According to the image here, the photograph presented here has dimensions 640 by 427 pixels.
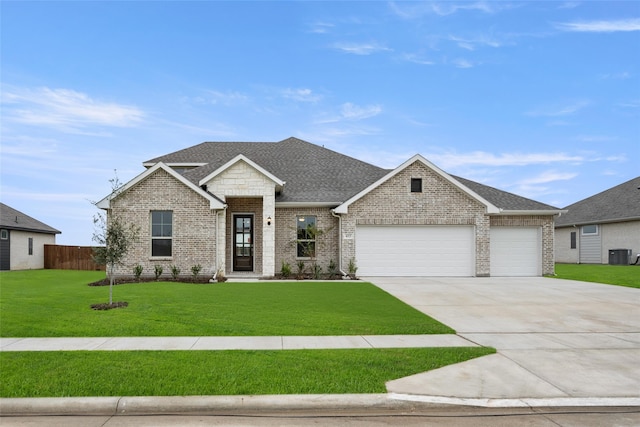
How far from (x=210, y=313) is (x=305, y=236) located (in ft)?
35.7

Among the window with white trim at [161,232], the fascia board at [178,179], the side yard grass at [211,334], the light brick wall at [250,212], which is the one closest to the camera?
the side yard grass at [211,334]

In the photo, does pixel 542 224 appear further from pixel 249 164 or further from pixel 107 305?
pixel 107 305

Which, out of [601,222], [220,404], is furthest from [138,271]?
[601,222]

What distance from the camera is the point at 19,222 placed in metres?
30.1

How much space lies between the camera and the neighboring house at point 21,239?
28336 millimetres

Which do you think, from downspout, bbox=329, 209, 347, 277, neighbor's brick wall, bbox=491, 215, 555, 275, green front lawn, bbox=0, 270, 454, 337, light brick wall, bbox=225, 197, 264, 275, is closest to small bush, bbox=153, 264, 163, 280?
green front lawn, bbox=0, 270, 454, 337

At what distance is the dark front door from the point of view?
21391 millimetres

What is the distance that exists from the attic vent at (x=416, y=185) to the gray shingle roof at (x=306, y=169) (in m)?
2.84

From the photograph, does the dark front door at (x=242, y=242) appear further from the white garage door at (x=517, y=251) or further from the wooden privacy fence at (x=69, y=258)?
the white garage door at (x=517, y=251)

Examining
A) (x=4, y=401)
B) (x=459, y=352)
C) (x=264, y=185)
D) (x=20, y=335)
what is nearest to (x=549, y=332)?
(x=459, y=352)

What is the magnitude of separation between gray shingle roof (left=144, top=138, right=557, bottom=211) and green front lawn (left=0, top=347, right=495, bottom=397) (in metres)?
14.3

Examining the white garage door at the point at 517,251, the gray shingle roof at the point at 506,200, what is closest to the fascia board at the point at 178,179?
the gray shingle roof at the point at 506,200

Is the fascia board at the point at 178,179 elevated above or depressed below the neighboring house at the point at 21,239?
above

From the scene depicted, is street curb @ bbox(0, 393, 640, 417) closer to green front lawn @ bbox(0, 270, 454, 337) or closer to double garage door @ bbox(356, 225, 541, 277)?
green front lawn @ bbox(0, 270, 454, 337)
